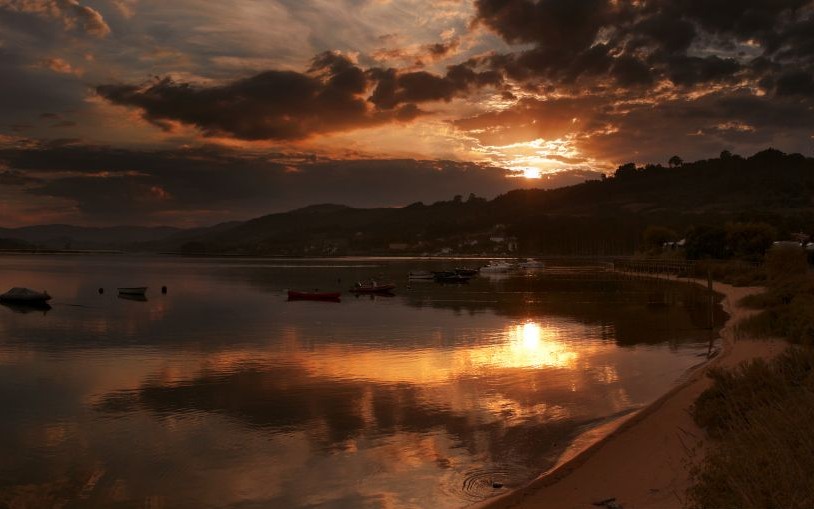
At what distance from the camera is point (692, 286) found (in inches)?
2744

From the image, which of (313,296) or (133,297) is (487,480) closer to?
(313,296)

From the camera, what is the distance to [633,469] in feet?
39.7

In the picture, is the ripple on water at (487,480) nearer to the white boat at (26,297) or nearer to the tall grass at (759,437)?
the tall grass at (759,437)

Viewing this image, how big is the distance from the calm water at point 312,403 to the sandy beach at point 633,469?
952 mm

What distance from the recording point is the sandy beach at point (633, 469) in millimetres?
10617

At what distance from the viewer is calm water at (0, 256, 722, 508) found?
13195 millimetres

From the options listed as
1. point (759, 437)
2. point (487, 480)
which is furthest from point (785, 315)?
point (759, 437)

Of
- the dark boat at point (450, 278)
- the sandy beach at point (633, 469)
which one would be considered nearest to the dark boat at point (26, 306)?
the dark boat at point (450, 278)

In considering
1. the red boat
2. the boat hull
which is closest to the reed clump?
the red boat

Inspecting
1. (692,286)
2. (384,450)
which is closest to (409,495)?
(384,450)

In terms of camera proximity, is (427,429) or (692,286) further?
(692,286)

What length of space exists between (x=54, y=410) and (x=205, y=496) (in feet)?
32.4

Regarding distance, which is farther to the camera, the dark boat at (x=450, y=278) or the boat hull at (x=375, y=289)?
the dark boat at (x=450, y=278)

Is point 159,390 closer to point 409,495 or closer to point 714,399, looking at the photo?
point 409,495
